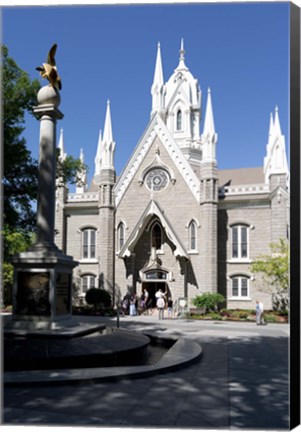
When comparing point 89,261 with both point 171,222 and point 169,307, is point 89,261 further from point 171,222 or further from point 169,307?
point 169,307

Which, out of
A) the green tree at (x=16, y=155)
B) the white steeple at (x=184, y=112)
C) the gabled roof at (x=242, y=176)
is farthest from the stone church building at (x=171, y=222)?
the green tree at (x=16, y=155)

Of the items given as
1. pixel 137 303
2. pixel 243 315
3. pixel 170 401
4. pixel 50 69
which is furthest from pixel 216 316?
pixel 170 401

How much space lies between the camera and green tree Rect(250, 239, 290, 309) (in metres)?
25.4

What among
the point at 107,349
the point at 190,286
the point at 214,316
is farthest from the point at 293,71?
the point at 190,286

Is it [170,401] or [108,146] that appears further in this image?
[108,146]

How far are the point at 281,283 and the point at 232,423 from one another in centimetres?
2121

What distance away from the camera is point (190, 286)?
2895 centimetres

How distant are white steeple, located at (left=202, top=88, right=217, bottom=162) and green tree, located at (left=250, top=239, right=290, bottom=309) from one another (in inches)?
294

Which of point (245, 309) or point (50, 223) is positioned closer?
point (50, 223)

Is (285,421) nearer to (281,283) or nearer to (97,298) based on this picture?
(281,283)

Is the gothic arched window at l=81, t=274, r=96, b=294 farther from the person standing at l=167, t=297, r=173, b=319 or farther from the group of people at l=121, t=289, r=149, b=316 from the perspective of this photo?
the person standing at l=167, t=297, r=173, b=319

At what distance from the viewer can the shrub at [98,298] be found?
93.1 feet

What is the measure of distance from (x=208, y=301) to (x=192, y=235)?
16.2ft

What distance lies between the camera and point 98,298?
1119 inches
